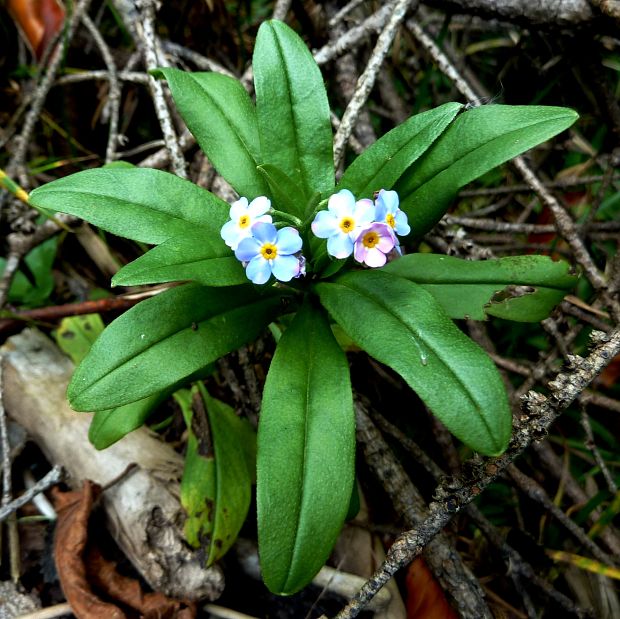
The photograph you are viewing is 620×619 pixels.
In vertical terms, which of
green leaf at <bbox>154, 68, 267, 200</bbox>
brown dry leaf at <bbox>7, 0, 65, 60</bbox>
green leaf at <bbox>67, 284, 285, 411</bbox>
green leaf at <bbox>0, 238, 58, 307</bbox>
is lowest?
green leaf at <bbox>0, 238, 58, 307</bbox>

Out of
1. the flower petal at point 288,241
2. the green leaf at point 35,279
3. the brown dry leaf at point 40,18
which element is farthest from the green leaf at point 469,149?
the brown dry leaf at point 40,18

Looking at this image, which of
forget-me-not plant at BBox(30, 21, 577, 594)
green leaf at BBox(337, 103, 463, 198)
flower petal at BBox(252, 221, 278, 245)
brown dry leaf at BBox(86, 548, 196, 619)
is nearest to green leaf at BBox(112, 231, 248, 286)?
forget-me-not plant at BBox(30, 21, 577, 594)

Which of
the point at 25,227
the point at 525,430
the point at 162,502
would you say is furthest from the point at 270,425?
the point at 25,227

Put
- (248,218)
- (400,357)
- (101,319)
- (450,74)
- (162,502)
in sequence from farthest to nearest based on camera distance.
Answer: (101,319), (450,74), (162,502), (248,218), (400,357)

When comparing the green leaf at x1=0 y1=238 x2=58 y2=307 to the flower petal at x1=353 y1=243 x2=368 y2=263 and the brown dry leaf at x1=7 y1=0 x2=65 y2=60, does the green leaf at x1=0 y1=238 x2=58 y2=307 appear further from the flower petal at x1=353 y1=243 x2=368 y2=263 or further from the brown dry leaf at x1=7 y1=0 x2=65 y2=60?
the flower petal at x1=353 y1=243 x2=368 y2=263

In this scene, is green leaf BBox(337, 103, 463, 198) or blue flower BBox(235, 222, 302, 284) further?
green leaf BBox(337, 103, 463, 198)

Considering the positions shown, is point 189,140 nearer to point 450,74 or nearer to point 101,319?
point 101,319
